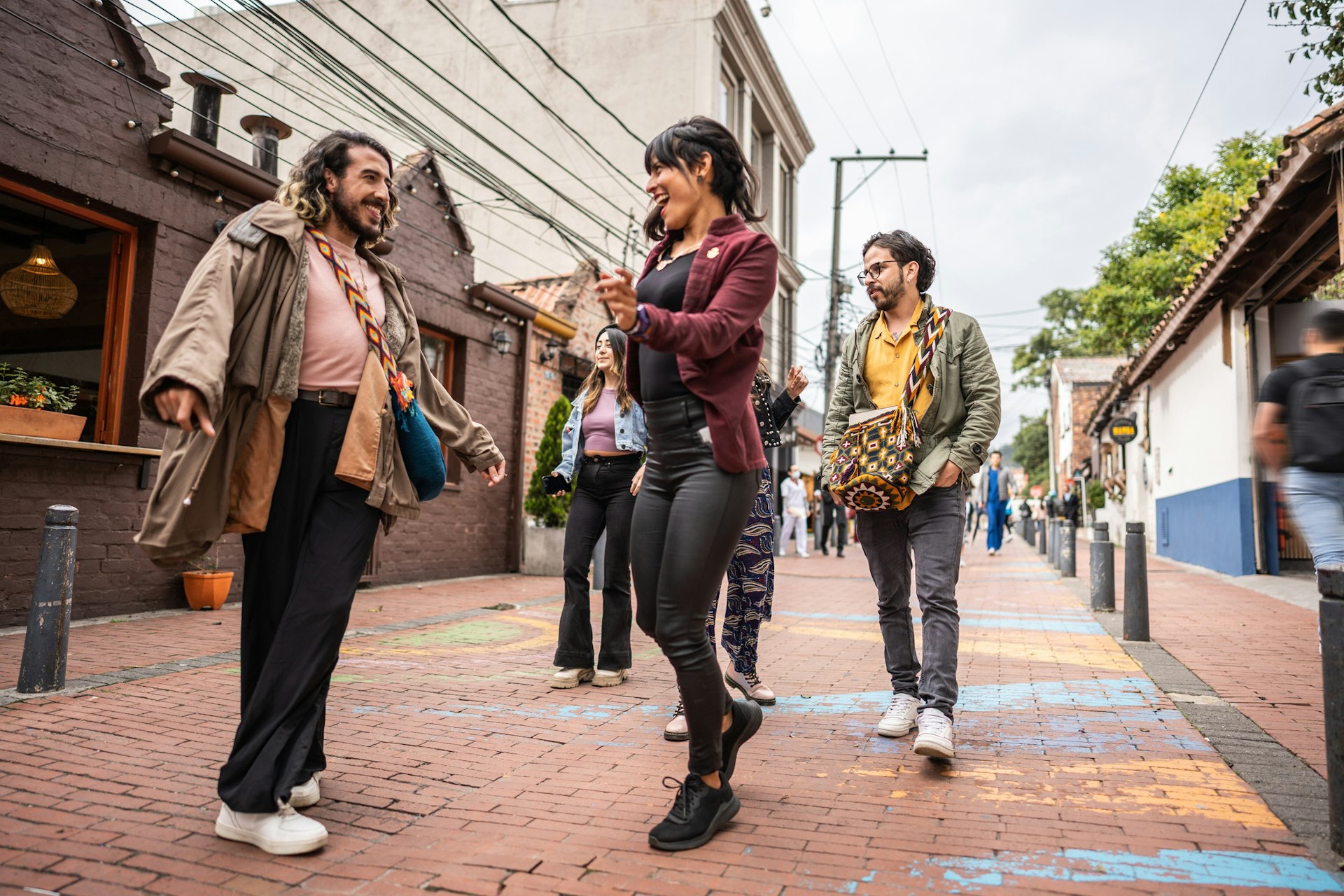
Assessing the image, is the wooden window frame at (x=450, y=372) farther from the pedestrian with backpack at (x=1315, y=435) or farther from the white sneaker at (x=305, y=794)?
the pedestrian with backpack at (x=1315, y=435)

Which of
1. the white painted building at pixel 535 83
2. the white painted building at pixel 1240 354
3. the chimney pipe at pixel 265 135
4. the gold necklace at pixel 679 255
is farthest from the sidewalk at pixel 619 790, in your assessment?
the white painted building at pixel 535 83

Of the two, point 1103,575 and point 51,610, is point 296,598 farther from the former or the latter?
point 1103,575

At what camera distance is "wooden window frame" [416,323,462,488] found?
1155 cm

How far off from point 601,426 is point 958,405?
1968 mm

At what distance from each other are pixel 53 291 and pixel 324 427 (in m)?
5.84

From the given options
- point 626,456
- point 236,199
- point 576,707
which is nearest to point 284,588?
point 576,707

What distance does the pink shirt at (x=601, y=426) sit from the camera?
4977 mm

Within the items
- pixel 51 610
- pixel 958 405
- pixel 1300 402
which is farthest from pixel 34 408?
pixel 1300 402

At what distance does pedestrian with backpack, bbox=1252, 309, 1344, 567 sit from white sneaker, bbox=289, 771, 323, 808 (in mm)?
4472

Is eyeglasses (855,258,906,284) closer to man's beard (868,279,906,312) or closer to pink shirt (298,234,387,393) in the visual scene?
man's beard (868,279,906,312)

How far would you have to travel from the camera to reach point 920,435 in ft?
12.3

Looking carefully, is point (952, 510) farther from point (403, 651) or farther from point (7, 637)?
point (7, 637)

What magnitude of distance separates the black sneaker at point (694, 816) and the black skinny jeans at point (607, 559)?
2.20 m

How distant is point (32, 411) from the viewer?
6.35 m
